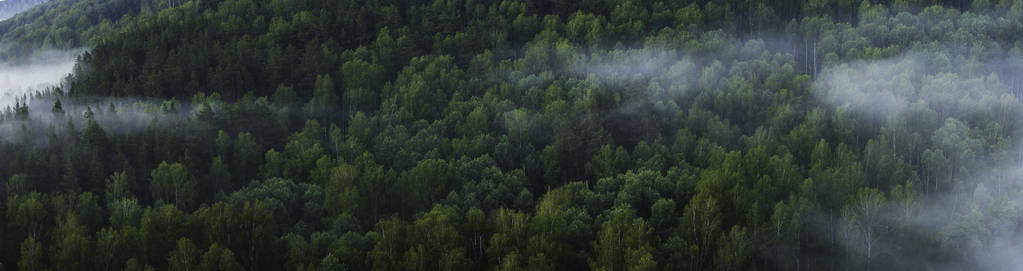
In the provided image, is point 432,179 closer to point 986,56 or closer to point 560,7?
point 560,7

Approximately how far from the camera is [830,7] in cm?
18912

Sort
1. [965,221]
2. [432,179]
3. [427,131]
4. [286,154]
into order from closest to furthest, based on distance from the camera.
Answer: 1. [965,221]
2. [432,179]
3. [286,154]
4. [427,131]

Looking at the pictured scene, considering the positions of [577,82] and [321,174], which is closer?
[321,174]

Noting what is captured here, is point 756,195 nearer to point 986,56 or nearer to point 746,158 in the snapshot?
point 746,158

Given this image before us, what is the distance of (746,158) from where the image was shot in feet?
405

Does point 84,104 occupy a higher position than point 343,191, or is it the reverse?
point 84,104

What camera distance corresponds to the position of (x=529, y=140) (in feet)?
455

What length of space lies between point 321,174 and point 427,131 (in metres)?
23.0

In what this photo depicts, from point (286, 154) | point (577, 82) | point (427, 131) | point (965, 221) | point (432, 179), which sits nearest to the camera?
point (965, 221)

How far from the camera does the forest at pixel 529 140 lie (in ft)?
315

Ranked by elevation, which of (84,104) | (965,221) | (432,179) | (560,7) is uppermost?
(560,7)

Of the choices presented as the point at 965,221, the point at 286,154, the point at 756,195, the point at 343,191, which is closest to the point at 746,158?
the point at 756,195

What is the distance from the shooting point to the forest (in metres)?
95.9

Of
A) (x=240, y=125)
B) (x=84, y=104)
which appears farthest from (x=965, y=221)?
(x=84, y=104)
